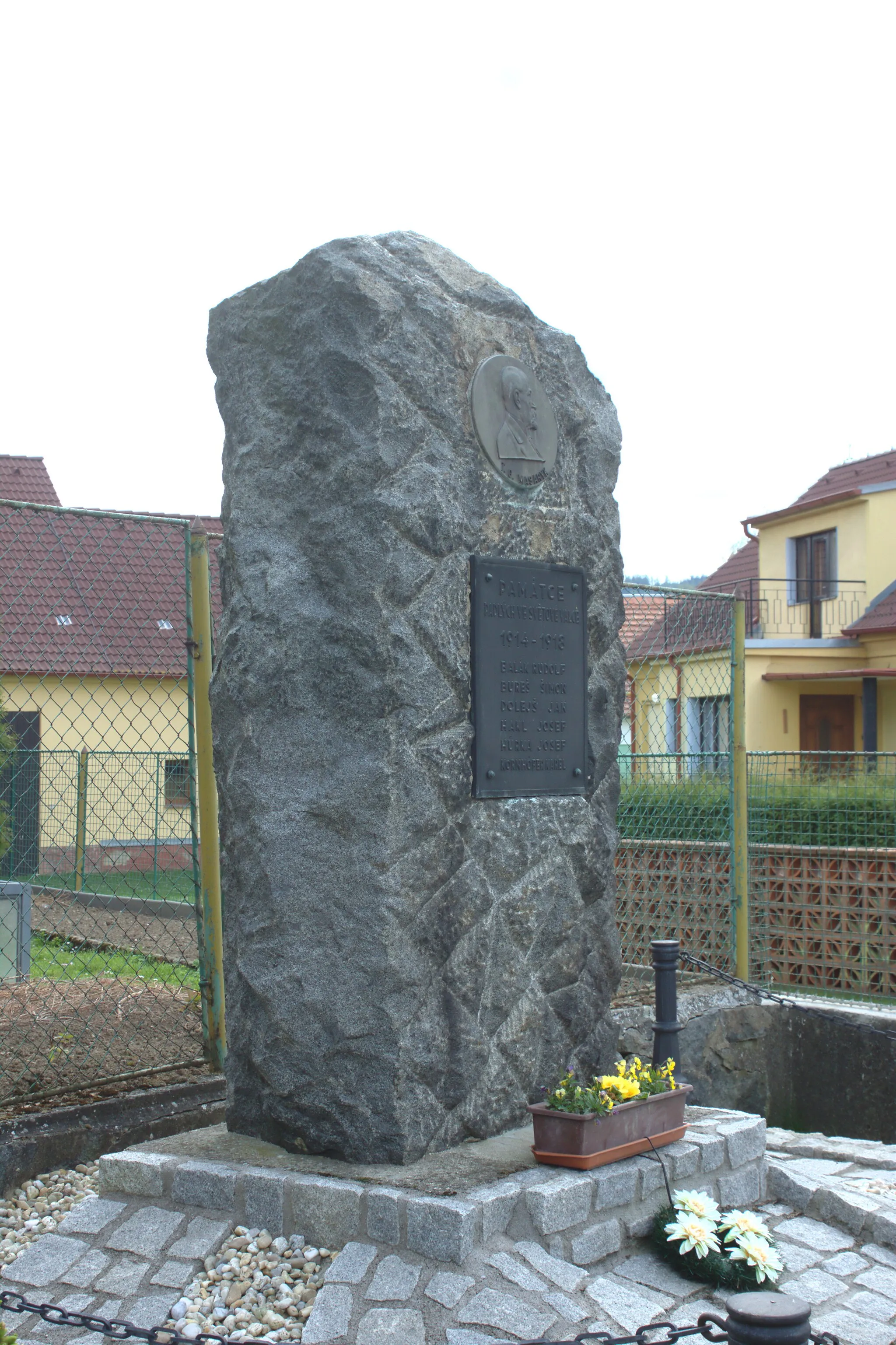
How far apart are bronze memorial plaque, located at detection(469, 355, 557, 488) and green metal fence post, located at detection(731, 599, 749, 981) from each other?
319 centimetres

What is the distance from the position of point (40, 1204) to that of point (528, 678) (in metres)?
2.39

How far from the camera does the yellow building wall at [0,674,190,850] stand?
473 inches

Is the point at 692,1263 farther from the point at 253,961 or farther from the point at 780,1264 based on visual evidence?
the point at 253,961

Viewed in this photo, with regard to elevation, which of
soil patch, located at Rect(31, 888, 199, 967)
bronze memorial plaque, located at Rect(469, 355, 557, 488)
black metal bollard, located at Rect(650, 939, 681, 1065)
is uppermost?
bronze memorial plaque, located at Rect(469, 355, 557, 488)

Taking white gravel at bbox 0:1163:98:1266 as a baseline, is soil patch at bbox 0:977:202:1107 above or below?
above

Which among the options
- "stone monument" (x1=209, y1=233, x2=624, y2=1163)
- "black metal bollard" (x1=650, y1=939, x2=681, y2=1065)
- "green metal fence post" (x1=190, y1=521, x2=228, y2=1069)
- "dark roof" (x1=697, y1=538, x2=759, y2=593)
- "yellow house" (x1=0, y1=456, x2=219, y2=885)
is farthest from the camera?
"dark roof" (x1=697, y1=538, x2=759, y2=593)

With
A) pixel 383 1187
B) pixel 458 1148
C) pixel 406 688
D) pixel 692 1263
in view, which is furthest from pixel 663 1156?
pixel 406 688

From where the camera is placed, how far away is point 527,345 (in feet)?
13.8

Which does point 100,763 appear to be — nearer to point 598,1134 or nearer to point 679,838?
point 679,838

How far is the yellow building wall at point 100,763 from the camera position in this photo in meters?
12.0

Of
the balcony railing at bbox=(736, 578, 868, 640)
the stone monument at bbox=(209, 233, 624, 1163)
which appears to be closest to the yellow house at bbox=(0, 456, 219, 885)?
the stone monument at bbox=(209, 233, 624, 1163)

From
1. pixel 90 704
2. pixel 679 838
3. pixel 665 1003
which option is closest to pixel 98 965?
pixel 90 704

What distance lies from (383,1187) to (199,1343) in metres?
0.79

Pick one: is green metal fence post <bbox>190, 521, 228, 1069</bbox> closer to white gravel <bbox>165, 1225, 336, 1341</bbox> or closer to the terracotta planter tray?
white gravel <bbox>165, 1225, 336, 1341</bbox>
